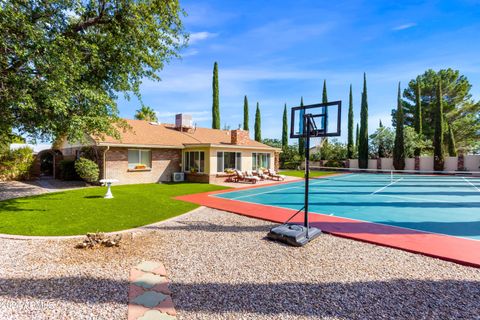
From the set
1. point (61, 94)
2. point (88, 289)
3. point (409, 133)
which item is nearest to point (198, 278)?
point (88, 289)

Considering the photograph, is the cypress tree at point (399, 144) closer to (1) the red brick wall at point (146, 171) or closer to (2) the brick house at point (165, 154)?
(2) the brick house at point (165, 154)

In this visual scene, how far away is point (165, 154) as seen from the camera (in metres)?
22.2

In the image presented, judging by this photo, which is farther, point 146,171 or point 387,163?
point 387,163

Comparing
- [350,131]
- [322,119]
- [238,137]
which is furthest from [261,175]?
[350,131]

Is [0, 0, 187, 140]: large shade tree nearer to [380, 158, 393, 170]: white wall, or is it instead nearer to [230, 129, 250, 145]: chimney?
[230, 129, 250, 145]: chimney

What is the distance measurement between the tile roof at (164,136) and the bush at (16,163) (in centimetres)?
905

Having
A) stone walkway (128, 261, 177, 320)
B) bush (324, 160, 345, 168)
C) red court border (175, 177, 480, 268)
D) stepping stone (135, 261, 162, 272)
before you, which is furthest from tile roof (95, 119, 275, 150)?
bush (324, 160, 345, 168)

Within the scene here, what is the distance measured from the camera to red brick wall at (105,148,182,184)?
741 inches

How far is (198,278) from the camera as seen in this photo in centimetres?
492

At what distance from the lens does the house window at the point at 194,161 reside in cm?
2222

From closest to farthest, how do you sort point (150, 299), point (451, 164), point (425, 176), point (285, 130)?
point (150, 299) → point (425, 176) → point (451, 164) → point (285, 130)

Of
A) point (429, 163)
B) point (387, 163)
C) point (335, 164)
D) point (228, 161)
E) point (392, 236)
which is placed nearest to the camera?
point (392, 236)

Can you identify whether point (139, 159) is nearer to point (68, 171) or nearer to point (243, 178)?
point (68, 171)

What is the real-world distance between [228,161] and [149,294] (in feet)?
63.2
